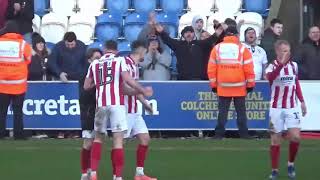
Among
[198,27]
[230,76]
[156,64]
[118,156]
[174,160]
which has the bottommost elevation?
[174,160]

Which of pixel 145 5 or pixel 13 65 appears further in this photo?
pixel 145 5

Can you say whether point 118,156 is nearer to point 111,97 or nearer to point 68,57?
point 111,97

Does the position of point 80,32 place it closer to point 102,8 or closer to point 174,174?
point 102,8

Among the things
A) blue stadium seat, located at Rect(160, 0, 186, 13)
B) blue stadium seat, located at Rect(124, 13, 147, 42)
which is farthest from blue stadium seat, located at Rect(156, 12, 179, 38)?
blue stadium seat, located at Rect(124, 13, 147, 42)

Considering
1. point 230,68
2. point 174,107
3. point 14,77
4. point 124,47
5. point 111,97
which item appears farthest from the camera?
point 124,47

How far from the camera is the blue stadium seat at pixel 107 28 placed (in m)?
21.3

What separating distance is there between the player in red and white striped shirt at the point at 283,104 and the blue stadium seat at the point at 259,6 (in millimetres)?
9130

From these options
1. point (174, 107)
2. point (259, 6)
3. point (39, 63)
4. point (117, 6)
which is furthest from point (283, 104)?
point (117, 6)

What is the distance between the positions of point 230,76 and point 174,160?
3.29 m

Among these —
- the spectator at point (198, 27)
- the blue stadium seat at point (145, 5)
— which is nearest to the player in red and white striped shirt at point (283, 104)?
the spectator at point (198, 27)

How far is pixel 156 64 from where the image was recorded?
709 inches

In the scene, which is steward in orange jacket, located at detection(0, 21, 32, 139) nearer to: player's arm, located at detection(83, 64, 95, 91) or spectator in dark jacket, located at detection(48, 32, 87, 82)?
spectator in dark jacket, located at detection(48, 32, 87, 82)

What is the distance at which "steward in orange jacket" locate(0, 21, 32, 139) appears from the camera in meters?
16.7

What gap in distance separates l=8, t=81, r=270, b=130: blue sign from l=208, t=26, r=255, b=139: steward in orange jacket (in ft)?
1.94
